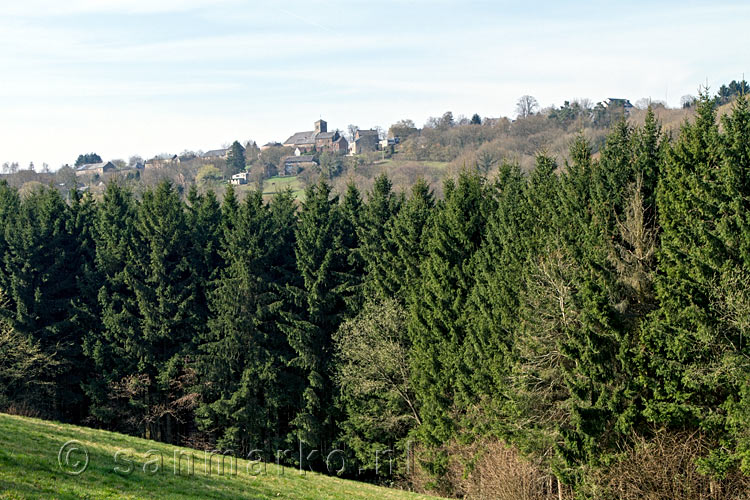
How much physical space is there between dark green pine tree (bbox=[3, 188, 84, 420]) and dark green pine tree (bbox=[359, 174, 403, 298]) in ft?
58.8

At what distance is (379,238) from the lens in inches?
1439

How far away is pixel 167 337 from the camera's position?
37.1 m

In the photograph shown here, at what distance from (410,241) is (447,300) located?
188 inches

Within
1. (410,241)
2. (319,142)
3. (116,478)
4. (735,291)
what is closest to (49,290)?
(410,241)

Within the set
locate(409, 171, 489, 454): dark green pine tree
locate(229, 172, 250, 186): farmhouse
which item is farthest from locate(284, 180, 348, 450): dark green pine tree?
locate(229, 172, 250, 186): farmhouse

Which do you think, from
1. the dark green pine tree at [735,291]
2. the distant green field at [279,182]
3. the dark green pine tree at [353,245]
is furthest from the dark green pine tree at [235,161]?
the dark green pine tree at [735,291]

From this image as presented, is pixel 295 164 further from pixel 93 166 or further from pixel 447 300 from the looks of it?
pixel 447 300

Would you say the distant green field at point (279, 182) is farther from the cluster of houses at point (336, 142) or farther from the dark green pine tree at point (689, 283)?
the dark green pine tree at point (689, 283)

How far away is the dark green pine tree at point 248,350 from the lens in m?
36.4

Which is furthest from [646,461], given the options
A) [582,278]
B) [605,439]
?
[582,278]

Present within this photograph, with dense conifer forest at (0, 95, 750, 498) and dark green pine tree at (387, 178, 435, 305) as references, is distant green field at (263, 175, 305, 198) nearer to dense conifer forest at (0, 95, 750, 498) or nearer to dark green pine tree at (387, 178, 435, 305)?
dense conifer forest at (0, 95, 750, 498)

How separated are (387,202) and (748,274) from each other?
829 inches

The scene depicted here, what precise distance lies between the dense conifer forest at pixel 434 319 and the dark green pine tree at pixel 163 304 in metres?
0.14

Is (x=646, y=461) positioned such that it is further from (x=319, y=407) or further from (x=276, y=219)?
(x=276, y=219)
